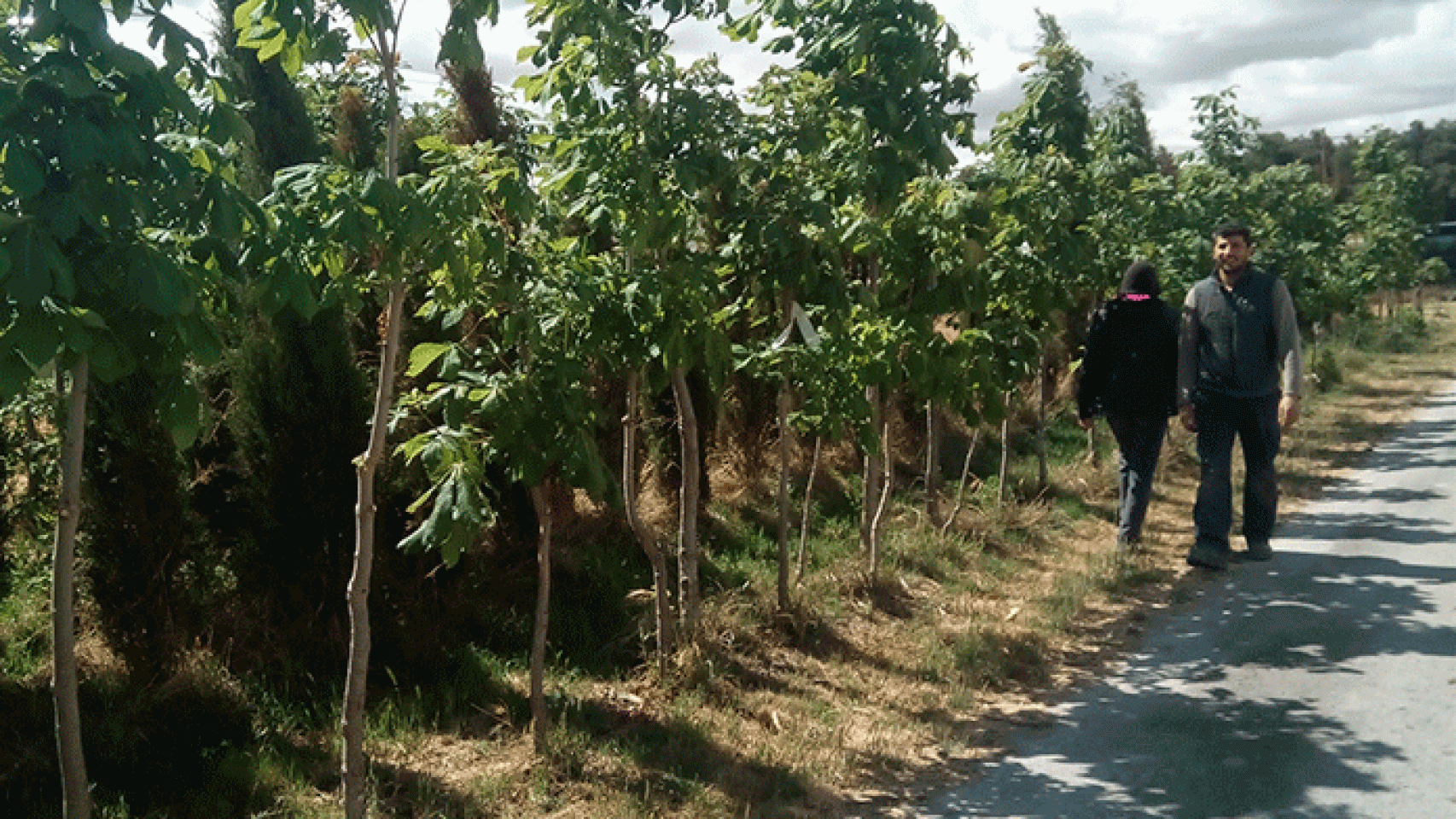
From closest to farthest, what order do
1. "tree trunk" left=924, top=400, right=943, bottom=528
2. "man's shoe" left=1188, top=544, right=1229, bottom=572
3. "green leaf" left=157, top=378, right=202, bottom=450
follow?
"green leaf" left=157, top=378, right=202, bottom=450
"man's shoe" left=1188, top=544, right=1229, bottom=572
"tree trunk" left=924, top=400, right=943, bottom=528

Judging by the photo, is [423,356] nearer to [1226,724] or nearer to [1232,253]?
[1226,724]

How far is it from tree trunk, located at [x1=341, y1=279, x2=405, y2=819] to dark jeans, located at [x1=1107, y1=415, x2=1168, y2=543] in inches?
217

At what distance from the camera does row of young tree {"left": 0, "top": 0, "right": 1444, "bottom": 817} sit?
3482mm

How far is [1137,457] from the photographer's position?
8648 mm

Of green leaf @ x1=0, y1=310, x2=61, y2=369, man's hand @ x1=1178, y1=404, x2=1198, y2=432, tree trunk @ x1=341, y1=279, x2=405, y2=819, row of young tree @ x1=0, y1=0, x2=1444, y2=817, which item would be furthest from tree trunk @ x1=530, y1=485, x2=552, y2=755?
man's hand @ x1=1178, y1=404, x2=1198, y2=432

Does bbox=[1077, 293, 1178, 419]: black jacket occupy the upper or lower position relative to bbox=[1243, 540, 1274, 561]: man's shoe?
upper

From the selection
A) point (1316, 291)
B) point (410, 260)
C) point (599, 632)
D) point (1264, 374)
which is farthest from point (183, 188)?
point (1316, 291)

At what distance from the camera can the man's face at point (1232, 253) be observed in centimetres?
834

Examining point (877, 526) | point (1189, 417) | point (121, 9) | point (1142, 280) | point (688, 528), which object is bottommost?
point (877, 526)

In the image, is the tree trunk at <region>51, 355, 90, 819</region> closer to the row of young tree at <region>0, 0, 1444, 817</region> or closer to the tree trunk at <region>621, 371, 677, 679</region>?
the row of young tree at <region>0, 0, 1444, 817</region>

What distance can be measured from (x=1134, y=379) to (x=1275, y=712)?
3062 millimetres

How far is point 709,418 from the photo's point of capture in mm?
9359

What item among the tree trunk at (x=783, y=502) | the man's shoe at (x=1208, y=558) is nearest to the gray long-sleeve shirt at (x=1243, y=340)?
the man's shoe at (x=1208, y=558)

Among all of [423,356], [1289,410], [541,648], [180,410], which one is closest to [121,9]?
[180,410]
